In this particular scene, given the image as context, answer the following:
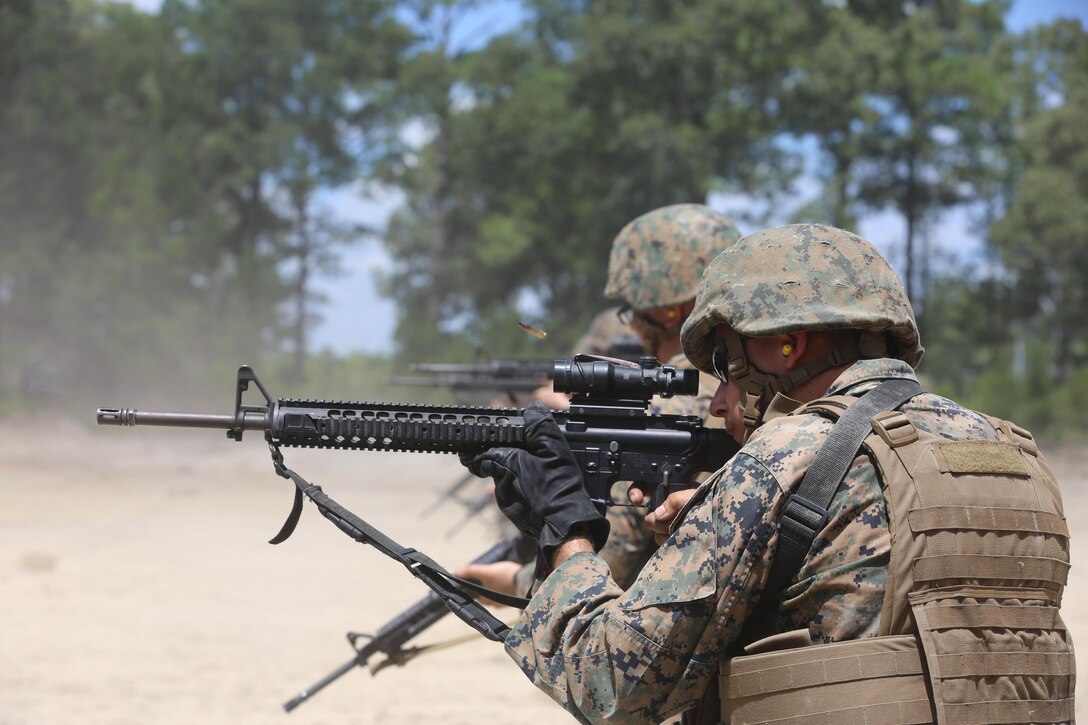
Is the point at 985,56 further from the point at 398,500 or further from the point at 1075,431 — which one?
the point at 398,500

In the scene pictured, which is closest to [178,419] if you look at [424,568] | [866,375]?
[424,568]

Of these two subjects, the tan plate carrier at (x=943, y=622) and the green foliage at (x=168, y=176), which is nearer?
the tan plate carrier at (x=943, y=622)

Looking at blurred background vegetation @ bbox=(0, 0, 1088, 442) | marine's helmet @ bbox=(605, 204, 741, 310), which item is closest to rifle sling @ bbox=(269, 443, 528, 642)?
marine's helmet @ bbox=(605, 204, 741, 310)

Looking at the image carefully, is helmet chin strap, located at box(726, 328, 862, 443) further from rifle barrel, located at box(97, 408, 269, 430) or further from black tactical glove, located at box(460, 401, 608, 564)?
rifle barrel, located at box(97, 408, 269, 430)

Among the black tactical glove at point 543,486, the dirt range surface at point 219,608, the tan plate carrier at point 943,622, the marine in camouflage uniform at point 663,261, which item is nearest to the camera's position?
the tan plate carrier at point 943,622

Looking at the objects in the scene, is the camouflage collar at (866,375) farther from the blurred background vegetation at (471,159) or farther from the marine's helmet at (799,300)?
the blurred background vegetation at (471,159)

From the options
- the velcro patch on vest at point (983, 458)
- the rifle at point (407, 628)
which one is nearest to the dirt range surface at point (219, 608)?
the rifle at point (407, 628)

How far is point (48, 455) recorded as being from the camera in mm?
24406

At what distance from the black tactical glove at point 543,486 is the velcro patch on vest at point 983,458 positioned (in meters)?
0.82

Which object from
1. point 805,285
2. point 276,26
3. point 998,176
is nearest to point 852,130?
point 998,176

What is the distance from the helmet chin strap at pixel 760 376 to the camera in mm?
2566

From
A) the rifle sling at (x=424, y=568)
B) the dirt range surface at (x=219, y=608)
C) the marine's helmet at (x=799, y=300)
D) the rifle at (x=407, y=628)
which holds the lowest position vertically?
the dirt range surface at (x=219, y=608)

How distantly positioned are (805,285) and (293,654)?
668 centimetres

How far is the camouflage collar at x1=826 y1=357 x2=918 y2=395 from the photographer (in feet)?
8.13
